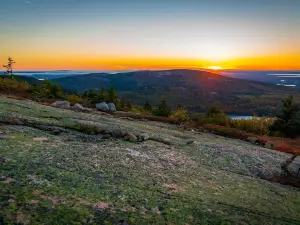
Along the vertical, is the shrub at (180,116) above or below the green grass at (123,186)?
below

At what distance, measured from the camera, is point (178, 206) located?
779 centimetres

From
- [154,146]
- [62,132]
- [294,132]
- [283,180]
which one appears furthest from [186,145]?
[294,132]

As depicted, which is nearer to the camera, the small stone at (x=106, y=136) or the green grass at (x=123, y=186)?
the green grass at (x=123, y=186)

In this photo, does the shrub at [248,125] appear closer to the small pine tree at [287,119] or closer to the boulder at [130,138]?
the small pine tree at [287,119]

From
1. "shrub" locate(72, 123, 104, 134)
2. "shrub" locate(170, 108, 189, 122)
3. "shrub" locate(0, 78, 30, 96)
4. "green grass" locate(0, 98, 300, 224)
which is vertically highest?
"shrub" locate(0, 78, 30, 96)

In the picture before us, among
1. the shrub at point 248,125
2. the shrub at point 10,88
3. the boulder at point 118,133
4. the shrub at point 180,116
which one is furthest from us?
the shrub at point 248,125

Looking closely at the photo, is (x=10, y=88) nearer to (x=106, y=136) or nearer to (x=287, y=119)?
(x=106, y=136)

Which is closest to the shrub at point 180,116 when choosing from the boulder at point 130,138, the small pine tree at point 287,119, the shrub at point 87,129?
the boulder at point 130,138

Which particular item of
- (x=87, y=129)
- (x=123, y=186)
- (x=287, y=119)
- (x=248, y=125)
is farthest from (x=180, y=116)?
(x=287, y=119)

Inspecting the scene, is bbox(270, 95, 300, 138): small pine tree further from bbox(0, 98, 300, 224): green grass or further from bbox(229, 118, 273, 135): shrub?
bbox(0, 98, 300, 224): green grass

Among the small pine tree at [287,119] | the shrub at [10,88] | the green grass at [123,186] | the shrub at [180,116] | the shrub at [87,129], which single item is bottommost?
the small pine tree at [287,119]

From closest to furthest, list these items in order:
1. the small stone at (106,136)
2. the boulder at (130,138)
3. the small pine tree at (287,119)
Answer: the small stone at (106,136) → the boulder at (130,138) → the small pine tree at (287,119)

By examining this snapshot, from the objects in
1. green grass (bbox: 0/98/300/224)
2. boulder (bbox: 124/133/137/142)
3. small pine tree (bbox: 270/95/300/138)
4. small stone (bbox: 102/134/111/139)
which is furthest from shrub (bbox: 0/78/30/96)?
small pine tree (bbox: 270/95/300/138)

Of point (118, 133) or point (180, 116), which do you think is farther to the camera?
point (180, 116)
